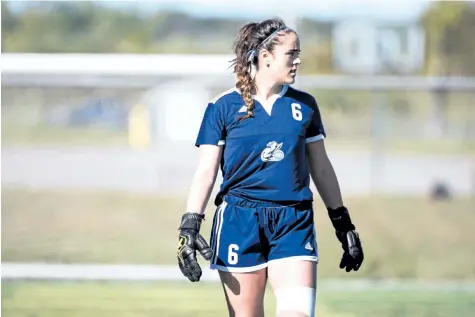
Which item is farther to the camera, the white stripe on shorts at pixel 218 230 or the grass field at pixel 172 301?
the grass field at pixel 172 301

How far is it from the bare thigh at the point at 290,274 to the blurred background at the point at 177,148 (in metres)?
3.29

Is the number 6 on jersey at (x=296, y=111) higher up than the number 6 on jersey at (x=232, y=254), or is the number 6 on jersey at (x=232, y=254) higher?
the number 6 on jersey at (x=296, y=111)

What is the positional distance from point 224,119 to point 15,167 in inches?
552

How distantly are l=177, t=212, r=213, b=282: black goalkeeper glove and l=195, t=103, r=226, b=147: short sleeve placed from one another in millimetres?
311

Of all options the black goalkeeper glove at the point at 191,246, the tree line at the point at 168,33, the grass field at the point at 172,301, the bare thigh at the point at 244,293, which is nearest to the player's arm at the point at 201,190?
the black goalkeeper glove at the point at 191,246

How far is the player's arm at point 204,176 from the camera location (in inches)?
168

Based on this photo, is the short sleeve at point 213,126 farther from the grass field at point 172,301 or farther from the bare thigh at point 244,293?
the grass field at point 172,301

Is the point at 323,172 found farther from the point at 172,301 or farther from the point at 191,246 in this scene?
the point at 172,301

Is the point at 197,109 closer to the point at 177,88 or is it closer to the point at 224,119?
the point at 177,88

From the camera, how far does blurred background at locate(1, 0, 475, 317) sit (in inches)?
337

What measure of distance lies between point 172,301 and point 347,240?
3689 millimetres

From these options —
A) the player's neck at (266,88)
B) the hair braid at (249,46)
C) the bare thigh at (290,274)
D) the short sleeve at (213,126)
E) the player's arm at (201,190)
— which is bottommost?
the bare thigh at (290,274)

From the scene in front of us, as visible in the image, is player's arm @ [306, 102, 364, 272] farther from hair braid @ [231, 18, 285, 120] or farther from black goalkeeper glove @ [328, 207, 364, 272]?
hair braid @ [231, 18, 285, 120]

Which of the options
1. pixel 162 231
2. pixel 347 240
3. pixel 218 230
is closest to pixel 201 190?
pixel 218 230
